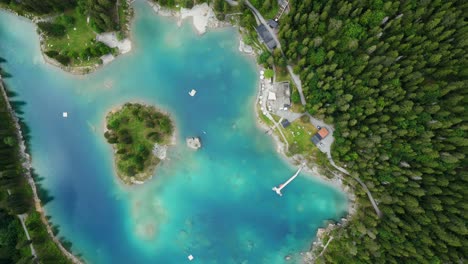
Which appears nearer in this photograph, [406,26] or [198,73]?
[406,26]

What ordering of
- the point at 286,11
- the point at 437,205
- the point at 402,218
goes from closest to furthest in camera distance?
the point at 437,205 → the point at 402,218 → the point at 286,11

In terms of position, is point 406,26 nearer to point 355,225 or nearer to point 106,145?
point 355,225

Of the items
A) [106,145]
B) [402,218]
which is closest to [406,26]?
[402,218]

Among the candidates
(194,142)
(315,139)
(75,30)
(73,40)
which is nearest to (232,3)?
(194,142)

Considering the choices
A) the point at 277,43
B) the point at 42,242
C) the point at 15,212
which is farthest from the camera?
the point at 277,43

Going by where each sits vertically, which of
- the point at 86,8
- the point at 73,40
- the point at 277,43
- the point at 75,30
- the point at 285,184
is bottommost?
the point at 285,184

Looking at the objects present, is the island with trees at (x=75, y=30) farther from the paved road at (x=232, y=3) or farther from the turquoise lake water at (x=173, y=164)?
the paved road at (x=232, y=3)

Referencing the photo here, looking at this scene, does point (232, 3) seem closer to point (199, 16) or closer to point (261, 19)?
point (261, 19)
